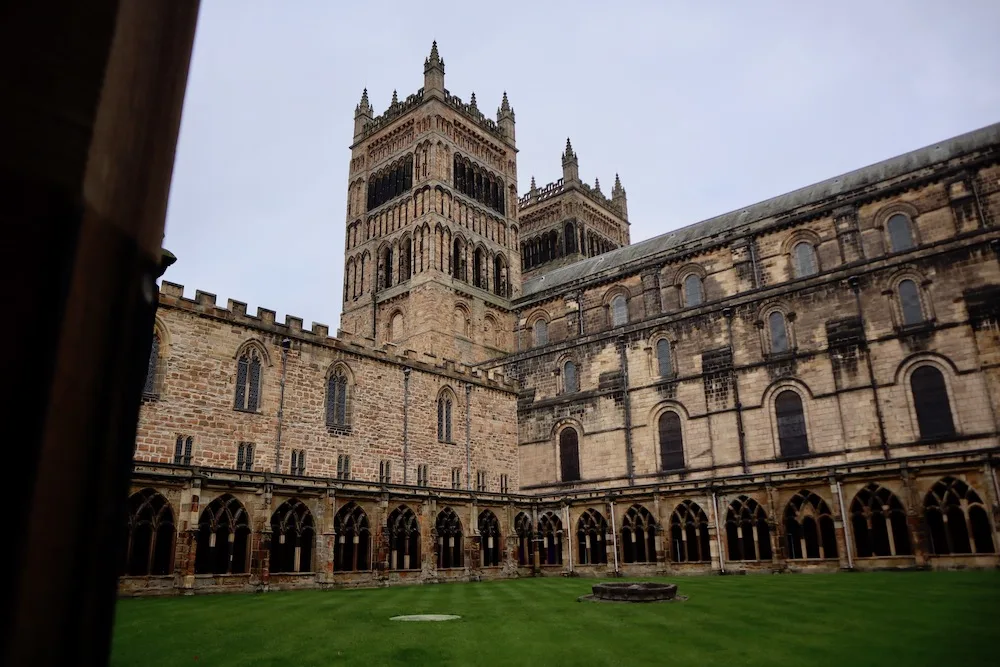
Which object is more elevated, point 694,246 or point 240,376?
point 694,246

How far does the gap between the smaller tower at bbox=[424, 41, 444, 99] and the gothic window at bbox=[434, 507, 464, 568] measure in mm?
31055

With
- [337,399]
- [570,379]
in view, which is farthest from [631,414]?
[337,399]

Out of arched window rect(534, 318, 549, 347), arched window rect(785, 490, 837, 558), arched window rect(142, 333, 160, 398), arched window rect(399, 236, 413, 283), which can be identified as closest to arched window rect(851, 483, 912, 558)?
arched window rect(785, 490, 837, 558)

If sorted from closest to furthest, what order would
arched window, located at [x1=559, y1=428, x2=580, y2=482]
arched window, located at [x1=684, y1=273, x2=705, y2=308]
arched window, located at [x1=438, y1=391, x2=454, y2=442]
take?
arched window, located at [x1=438, y1=391, x2=454, y2=442] < arched window, located at [x1=559, y1=428, x2=580, y2=482] < arched window, located at [x1=684, y1=273, x2=705, y2=308]

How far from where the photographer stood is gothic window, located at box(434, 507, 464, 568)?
85.8 ft

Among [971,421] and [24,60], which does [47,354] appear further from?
[971,421]

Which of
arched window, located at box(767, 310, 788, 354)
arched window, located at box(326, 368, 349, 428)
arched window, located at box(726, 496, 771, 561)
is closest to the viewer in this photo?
arched window, located at box(726, 496, 771, 561)

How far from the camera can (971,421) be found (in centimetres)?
2672

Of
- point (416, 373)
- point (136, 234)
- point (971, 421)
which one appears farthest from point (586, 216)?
point (136, 234)

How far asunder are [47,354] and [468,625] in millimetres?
12451

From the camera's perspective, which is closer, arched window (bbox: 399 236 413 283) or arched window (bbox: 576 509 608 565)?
arched window (bbox: 576 509 608 565)

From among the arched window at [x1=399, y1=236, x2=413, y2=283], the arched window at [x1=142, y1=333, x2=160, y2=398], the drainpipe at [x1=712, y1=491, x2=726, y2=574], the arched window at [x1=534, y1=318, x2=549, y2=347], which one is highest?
the arched window at [x1=399, y1=236, x2=413, y2=283]

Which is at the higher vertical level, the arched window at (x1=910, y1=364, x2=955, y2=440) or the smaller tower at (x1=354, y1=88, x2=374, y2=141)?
the smaller tower at (x1=354, y1=88, x2=374, y2=141)

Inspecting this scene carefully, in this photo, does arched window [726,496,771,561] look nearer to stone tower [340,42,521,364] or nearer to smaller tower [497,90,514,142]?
stone tower [340,42,521,364]
